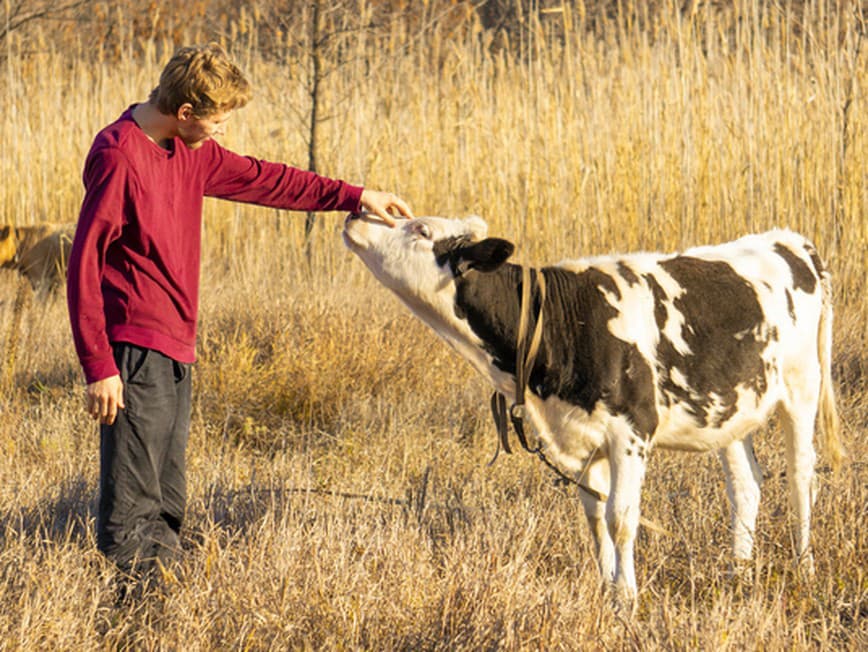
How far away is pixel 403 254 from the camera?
376cm

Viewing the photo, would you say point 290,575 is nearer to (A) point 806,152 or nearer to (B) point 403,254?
(B) point 403,254

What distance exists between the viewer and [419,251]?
3771mm

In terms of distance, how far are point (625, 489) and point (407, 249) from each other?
106cm

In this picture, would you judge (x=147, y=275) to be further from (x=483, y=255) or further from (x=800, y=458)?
(x=800, y=458)

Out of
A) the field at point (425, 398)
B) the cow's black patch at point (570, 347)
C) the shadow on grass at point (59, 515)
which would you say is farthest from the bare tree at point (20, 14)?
the cow's black patch at point (570, 347)

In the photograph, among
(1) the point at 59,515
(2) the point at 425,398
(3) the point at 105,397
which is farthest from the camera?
(2) the point at 425,398

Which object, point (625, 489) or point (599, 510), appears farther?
point (599, 510)

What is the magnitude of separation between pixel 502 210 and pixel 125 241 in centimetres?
600

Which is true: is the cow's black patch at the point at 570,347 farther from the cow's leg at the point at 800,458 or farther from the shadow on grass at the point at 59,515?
the shadow on grass at the point at 59,515

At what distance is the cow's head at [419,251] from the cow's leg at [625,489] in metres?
0.72

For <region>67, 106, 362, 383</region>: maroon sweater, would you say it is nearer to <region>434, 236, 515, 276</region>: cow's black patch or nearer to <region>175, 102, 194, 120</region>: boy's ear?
<region>175, 102, 194, 120</region>: boy's ear

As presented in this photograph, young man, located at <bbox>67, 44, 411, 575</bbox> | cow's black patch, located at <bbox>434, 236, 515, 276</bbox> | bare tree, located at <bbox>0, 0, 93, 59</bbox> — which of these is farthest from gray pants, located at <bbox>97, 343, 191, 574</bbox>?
bare tree, located at <bbox>0, 0, 93, 59</bbox>

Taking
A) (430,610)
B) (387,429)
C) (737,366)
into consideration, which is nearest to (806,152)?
(387,429)

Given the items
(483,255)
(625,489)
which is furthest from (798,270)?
(483,255)
